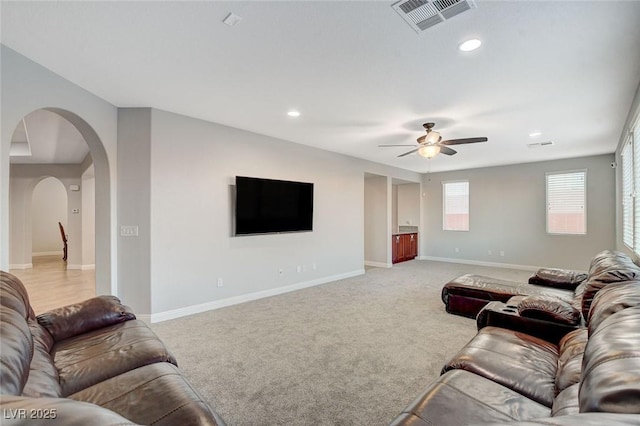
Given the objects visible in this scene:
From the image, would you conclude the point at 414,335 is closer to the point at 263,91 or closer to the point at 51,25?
Answer: the point at 263,91

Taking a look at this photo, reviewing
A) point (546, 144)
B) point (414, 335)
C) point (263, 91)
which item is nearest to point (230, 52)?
point (263, 91)

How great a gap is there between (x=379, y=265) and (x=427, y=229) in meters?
2.40

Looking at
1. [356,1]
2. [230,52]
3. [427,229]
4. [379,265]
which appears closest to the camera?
[356,1]

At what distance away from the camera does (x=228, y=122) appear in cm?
433

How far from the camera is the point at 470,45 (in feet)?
7.67

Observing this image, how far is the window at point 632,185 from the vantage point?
141 inches

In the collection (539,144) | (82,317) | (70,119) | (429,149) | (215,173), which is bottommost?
(82,317)

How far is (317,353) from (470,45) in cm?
294

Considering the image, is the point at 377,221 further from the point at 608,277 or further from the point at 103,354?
the point at 103,354

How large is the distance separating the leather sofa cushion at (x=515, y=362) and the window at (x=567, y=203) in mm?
6280

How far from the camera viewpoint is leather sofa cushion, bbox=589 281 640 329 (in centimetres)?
155

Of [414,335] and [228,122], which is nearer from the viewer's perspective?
[414,335]

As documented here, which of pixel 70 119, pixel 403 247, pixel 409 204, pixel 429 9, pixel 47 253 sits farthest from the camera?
→ pixel 47 253

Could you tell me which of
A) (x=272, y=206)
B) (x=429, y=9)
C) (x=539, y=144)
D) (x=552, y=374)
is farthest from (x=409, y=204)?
(x=552, y=374)
